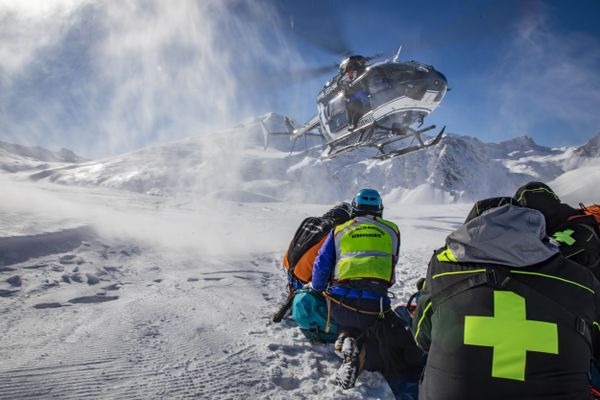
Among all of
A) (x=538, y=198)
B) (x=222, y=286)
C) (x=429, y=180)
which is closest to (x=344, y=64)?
(x=222, y=286)

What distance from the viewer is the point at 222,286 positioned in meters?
4.98

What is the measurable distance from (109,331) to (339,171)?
174873mm

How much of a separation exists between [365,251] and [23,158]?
162147 millimetres

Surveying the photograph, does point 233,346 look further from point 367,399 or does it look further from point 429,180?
point 429,180

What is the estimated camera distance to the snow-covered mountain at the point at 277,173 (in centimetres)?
9538

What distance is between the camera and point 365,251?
3.07 m

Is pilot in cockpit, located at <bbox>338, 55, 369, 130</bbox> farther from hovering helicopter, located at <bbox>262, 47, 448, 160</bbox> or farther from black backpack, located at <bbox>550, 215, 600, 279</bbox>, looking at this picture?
black backpack, located at <bbox>550, 215, 600, 279</bbox>

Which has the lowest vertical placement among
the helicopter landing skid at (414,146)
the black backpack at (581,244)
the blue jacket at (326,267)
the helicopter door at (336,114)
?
the blue jacket at (326,267)

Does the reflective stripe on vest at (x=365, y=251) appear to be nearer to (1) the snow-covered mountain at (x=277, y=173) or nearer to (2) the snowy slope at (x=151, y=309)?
(2) the snowy slope at (x=151, y=309)

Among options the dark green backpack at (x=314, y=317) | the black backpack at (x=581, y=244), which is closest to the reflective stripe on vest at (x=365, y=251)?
the dark green backpack at (x=314, y=317)

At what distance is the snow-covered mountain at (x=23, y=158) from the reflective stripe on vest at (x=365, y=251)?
369 feet

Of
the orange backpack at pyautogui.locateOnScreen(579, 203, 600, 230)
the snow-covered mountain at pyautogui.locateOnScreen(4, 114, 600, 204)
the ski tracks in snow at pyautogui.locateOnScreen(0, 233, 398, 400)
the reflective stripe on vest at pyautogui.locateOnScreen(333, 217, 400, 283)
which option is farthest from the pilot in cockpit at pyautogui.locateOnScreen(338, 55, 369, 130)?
the snow-covered mountain at pyautogui.locateOnScreen(4, 114, 600, 204)

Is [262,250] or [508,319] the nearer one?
[508,319]

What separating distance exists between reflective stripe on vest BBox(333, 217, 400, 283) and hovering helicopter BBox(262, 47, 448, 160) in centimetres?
685
